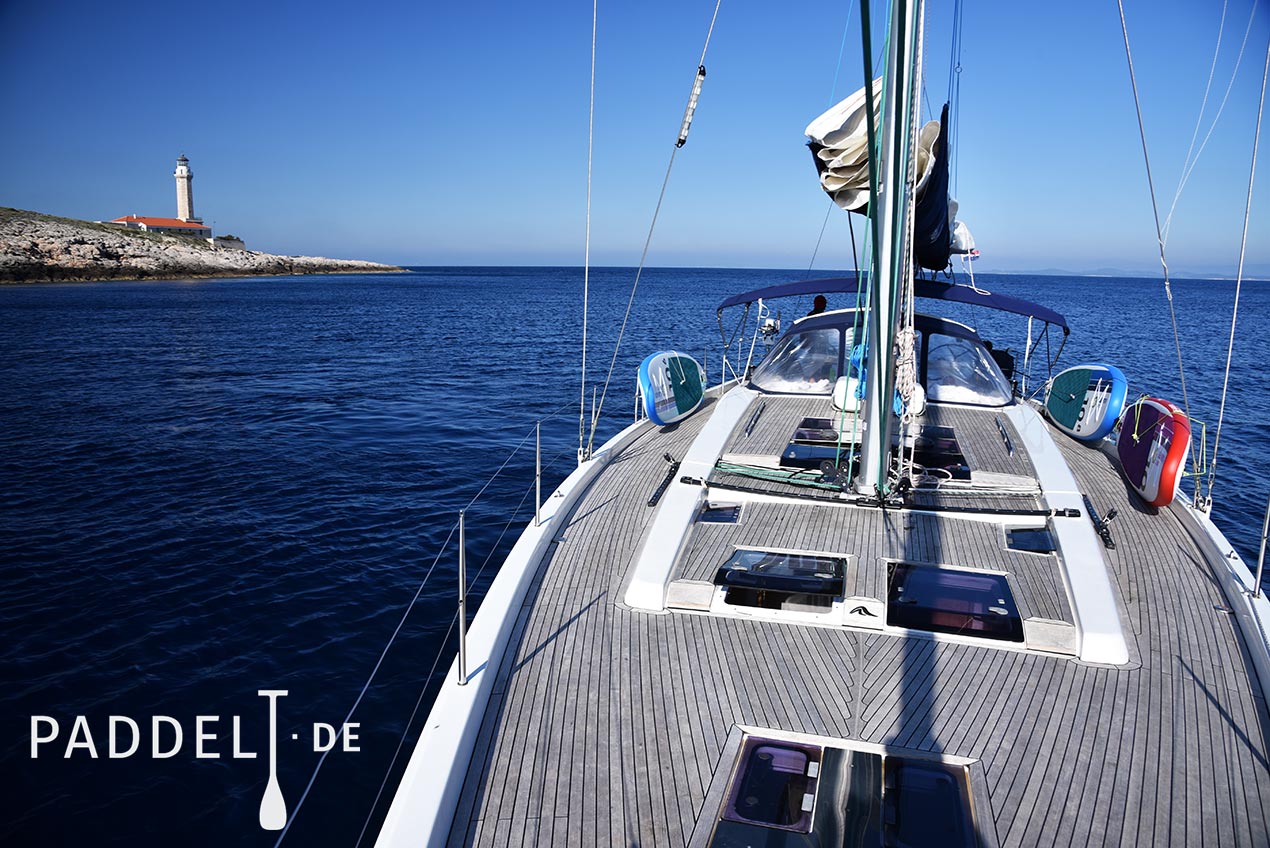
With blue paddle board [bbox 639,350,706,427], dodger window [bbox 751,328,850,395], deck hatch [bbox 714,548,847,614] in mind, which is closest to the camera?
deck hatch [bbox 714,548,847,614]

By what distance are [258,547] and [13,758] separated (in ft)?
13.1

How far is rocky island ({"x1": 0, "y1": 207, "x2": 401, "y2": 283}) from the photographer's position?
68.3 meters

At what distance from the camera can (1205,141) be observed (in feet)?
29.1

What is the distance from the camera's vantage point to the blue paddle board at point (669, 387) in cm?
943

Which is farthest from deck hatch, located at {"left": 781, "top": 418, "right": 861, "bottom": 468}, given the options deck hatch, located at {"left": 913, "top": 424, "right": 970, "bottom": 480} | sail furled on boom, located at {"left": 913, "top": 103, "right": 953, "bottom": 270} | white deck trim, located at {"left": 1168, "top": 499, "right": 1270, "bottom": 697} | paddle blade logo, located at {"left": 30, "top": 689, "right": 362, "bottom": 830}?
paddle blade logo, located at {"left": 30, "top": 689, "right": 362, "bottom": 830}

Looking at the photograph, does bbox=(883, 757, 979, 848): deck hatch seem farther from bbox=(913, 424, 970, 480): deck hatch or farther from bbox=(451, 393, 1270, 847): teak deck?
bbox=(913, 424, 970, 480): deck hatch

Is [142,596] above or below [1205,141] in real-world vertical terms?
below

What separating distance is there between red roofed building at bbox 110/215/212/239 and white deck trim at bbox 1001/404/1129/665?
123m

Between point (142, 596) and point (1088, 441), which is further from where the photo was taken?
point (1088, 441)

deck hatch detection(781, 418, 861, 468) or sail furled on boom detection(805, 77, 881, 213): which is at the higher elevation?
sail furled on boom detection(805, 77, 881, 213)

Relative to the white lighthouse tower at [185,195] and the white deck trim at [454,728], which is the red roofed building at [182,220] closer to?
the white lighthouse tower at [185,195]

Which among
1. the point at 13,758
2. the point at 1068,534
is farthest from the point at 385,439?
the point at 1068,534

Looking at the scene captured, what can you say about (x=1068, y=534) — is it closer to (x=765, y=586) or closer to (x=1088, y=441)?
(x=765, y=586)

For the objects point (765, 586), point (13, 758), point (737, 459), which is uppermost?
point (737, 459)
